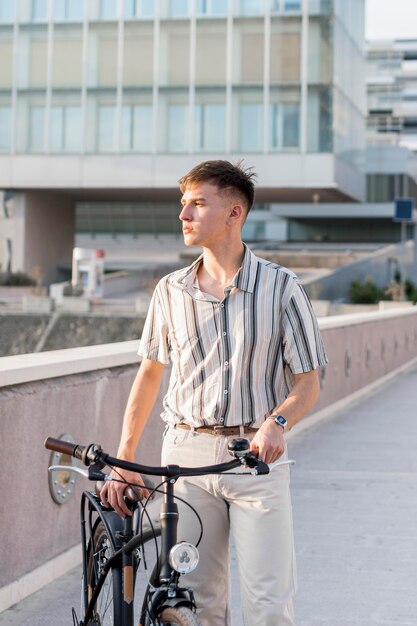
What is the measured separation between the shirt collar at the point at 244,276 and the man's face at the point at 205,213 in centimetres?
7

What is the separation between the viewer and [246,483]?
3391mm

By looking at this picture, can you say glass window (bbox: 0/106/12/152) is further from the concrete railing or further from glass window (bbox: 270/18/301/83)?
the concrete railing

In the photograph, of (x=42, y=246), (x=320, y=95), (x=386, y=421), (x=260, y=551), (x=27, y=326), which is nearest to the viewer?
(x=260, y=551)

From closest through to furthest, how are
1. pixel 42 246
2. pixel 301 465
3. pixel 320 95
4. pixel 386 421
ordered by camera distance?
pixel 301 465
pixel 386 421
pixel 320 95
pixel 42 246

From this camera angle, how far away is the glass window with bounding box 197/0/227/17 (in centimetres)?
5522

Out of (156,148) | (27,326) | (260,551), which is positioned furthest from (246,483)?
(156,148)

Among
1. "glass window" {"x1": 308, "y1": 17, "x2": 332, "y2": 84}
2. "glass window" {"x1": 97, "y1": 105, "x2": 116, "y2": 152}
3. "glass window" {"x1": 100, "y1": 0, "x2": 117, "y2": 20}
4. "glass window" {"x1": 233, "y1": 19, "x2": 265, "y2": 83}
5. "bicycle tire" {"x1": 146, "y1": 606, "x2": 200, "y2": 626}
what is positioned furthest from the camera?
"glass window" {"x1": 100, "y1": 0, "x2": 117, "y2": 20}

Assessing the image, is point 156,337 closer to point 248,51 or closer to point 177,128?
point 177,128

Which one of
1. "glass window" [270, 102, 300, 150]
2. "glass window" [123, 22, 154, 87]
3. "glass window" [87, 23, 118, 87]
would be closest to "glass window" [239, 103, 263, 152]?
"glass window" [270, 102, 300, 150]

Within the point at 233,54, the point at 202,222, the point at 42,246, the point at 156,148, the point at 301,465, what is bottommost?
the point at 301,465

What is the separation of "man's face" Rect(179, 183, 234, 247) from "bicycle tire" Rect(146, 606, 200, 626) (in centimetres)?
103

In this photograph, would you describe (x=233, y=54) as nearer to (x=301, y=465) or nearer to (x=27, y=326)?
(x=27, y=326)

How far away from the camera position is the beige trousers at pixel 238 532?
3.34 metres

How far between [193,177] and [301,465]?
6.77 m
